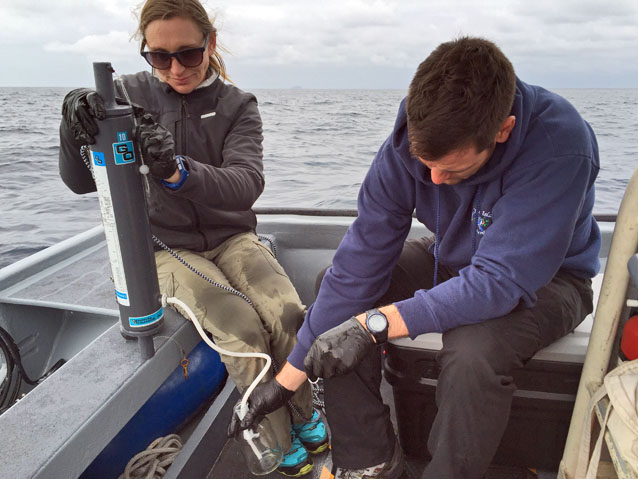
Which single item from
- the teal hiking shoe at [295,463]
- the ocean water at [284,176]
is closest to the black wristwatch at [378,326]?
the teal hiking shoe at [295,463]

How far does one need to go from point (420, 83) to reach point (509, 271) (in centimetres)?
54

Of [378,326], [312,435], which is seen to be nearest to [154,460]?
[312,435]

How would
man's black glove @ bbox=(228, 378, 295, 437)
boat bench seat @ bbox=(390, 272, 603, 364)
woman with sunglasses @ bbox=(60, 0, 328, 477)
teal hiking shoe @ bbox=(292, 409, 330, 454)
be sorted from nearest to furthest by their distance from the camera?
boat bench seat @ bbox=(390, 272, 603, 364)
man's black glove @ bbox=(228, 378, 295, 437)
woman with sunglasses @ bbox=(60, 0, 328, 477)
teal hiking shoe @ bbox=(292, 409, 330, 454)

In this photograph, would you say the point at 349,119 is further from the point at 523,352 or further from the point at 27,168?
the point at 523,352

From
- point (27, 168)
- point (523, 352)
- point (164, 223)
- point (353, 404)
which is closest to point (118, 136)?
point (164, 223)

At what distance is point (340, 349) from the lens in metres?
1.33

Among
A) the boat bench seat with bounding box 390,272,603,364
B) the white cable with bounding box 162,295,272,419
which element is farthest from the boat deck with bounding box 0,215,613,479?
the white cable with bounding box 162,295,272,419

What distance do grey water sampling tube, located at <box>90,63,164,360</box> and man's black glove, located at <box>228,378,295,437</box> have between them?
A: 0.37 metres

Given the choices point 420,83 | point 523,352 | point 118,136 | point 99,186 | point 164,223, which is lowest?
point 523,352

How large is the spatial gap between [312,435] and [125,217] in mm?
1097

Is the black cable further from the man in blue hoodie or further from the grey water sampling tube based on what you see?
the man in blue hoodie

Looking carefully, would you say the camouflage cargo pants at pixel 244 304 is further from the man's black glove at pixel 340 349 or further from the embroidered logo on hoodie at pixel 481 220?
the embroidered logo on hoodie at pixel 481 220

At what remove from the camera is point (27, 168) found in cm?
775

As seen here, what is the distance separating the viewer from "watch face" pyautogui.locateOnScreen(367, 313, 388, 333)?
136 centimetres
